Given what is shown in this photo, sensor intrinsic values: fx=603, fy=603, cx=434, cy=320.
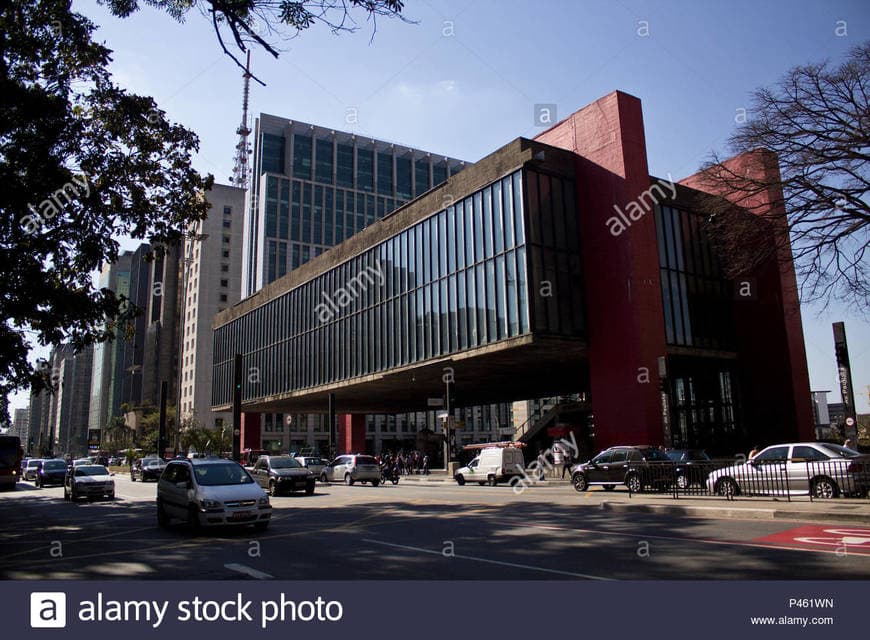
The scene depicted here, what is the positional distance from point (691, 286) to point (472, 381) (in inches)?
660

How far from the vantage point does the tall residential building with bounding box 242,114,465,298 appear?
117475 mm

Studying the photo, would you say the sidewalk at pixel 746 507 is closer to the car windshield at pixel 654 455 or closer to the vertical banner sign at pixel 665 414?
the car windshield at pixel 654 455

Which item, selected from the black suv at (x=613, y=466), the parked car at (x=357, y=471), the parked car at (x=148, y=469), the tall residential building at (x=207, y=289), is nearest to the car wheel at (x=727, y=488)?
the black suv at (x=613, y=466)

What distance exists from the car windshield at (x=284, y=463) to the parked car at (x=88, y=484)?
24.4 feet

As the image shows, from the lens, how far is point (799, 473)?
16.4 meters

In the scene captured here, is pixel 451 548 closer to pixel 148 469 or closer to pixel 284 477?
pixel 284 477

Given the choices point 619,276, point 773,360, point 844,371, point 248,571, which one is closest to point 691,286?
point 619,276

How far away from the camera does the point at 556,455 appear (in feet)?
112

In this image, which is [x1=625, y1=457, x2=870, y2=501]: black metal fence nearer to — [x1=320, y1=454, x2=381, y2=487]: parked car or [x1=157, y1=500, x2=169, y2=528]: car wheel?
[x1=157, y1=500, x2=169, y2=528]: car wheel

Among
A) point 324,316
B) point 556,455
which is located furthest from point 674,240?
point 324,316

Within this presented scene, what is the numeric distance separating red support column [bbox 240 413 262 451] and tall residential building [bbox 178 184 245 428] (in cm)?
4071

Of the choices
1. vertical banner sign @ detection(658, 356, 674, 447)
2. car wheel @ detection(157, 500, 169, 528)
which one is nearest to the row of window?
vertical banner sign @ detection(658, 356, 674, 447)

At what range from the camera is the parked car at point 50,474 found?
40750 mm

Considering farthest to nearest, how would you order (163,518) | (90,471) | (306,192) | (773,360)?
(306,192), (773,360), (90,471), (163,518)
